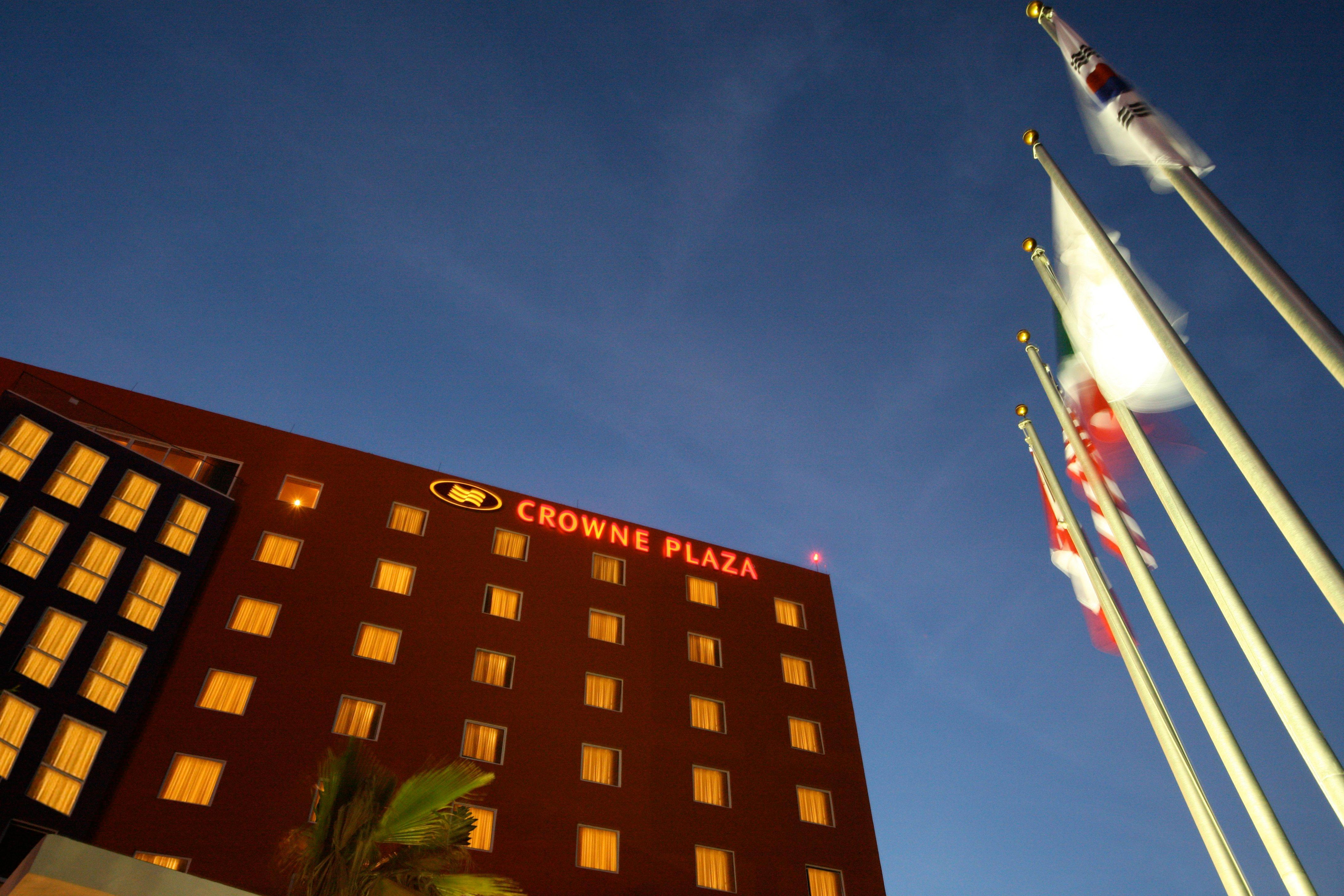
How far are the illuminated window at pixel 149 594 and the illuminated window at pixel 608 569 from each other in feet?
58.0

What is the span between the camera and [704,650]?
43.4 m

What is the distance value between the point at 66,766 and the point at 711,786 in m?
23.0

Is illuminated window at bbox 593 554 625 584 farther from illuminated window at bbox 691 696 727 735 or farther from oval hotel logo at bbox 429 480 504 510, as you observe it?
illuminated window at bbox 691 696 727 735

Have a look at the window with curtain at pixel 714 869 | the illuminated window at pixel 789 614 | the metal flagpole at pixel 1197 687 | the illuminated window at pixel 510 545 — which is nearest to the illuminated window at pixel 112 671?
the illuminated window at pixel 510 545

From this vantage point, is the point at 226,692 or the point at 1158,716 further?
the point at 226,692

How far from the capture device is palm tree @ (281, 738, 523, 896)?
14.6 m

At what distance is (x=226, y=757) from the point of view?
31328 mm

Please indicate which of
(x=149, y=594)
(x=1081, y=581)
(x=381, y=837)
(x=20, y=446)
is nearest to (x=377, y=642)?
(x=149, y=594)

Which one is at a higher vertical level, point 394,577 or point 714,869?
point 394,577

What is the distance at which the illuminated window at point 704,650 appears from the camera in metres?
42.9

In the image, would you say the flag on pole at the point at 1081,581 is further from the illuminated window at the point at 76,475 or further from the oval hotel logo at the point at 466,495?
the illuminated window at the point at 76,475

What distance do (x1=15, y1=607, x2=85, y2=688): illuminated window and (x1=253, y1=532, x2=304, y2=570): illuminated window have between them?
7681 mm

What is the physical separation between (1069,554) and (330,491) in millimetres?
29239

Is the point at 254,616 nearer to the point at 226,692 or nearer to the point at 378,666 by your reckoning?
the point at 226,692
